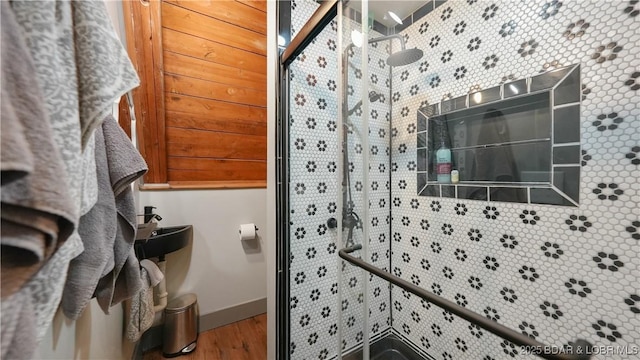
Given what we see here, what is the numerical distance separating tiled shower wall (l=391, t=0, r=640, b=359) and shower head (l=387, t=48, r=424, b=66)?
61 millimetres

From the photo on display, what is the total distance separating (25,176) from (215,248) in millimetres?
1557

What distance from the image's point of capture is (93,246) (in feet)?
1.44

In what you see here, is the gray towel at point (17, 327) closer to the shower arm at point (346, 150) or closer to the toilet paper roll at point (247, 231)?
the shower arm at point (346, 150)

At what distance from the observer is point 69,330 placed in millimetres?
541

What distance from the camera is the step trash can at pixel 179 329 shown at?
4.46 ft

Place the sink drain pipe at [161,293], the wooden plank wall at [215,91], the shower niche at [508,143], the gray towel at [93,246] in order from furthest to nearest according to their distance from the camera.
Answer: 1. the wooden plank wall at [215,91]
2. the sink drain pipe at [161,293]
3. the shower niche at [508,143]
4. the gray towel at [93,246]

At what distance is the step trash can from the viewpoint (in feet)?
4.46

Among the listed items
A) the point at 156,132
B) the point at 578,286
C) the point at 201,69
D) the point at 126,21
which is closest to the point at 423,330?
the point at 578,286

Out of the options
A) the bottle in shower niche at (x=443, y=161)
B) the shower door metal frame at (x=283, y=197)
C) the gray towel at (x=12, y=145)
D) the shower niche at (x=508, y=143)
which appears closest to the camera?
the gray towel at (x=12, y=145)

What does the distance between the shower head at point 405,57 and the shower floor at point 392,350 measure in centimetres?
165

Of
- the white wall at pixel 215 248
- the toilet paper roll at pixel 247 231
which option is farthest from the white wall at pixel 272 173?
the white wall at pixel 215 248

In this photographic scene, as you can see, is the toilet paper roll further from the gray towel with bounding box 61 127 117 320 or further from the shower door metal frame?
the gray towel with bounding box 61 127 117 320

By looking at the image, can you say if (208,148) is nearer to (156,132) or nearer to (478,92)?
(156,132)

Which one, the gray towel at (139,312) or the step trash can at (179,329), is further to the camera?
the step trash can at (179,329)
